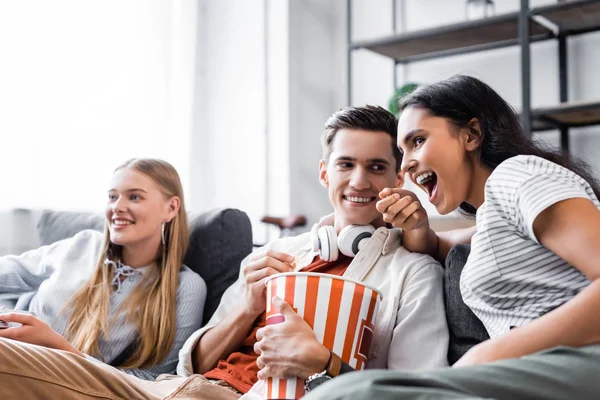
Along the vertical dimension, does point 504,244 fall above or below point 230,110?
below

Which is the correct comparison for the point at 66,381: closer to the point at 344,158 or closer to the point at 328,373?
the point at 328,373

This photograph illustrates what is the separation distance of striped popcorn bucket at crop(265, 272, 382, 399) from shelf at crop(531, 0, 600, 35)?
2.17m

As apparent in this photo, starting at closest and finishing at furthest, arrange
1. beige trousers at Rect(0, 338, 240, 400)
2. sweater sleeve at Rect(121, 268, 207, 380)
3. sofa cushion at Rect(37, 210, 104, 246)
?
beige trousers at Rect(0, 338, 240, 400), sweater sleeve at Rect(121, 268, 207, 380), sofa cushion at Rect(37, 210, 104, 246)

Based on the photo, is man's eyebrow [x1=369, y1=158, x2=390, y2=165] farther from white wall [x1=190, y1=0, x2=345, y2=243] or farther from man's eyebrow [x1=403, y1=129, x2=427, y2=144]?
white wall [x1=190, y1=0, x2=345, y2=243]

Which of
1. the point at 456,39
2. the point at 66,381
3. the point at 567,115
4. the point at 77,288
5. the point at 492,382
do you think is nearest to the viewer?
the point at 492,382

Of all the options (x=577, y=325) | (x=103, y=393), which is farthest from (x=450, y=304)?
(x=103, y=393)

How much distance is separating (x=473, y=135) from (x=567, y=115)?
176 cm

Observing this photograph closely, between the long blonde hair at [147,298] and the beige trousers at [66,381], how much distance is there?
14.8 inches

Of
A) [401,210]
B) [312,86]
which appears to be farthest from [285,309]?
[312,86]

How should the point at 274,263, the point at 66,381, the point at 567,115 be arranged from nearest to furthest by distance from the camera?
the point at 66,381
the point at 274,263
the point at 567,115

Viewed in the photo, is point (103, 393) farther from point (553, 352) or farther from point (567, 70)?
point (567, 70)

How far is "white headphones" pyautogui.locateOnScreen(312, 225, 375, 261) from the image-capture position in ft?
4.88

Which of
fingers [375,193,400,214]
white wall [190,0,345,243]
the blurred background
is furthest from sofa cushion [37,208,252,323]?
white wall [190,0,345,243]

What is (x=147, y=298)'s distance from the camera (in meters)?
1.87
